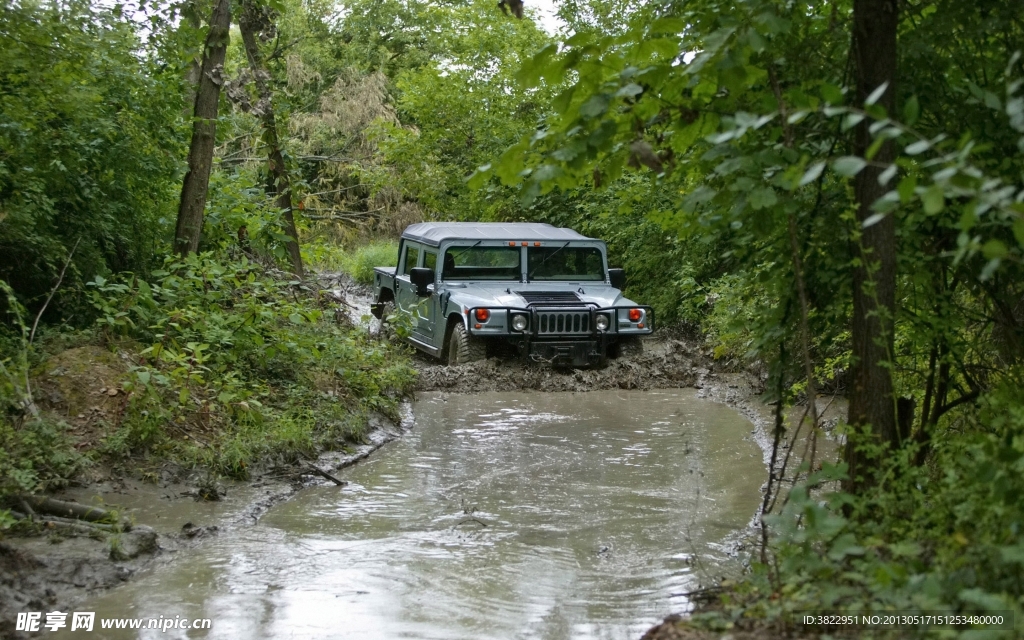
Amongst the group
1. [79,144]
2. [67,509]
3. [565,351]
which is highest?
[79,144]

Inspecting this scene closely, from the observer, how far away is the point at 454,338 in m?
11.1

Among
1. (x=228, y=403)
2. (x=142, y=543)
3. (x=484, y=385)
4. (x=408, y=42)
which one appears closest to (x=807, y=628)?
(x=142, y=543)

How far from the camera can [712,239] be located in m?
4.64

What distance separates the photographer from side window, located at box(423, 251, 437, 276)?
11539mm

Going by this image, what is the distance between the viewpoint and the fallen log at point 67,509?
207 inches

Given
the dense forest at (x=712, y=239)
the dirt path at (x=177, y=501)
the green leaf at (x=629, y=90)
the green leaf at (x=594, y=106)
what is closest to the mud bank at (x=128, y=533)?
the dirt path at (x=177, y=501)

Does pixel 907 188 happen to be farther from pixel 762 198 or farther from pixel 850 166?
pixel 762 198

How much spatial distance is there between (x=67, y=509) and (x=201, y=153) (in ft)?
15.0

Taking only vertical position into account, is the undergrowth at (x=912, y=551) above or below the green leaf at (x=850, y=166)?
below

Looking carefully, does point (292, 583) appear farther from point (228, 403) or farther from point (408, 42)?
point (408, 42)

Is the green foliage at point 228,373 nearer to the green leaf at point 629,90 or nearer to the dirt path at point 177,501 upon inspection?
the dirt path at point 177,501

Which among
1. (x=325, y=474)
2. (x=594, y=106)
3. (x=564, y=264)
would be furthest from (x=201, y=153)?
(x=594, y=106)

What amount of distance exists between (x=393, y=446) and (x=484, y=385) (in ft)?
8.07

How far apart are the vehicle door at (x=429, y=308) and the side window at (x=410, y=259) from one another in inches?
14.9
